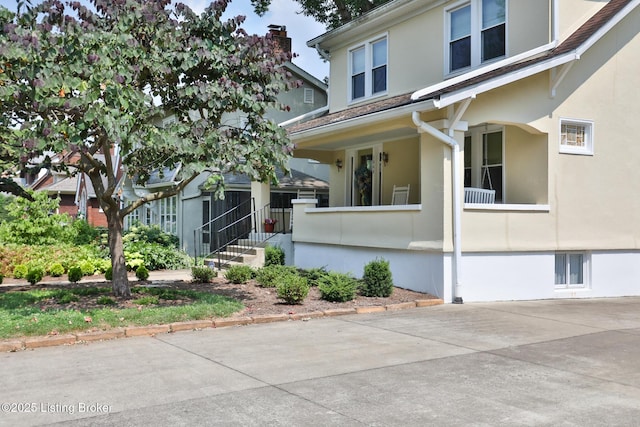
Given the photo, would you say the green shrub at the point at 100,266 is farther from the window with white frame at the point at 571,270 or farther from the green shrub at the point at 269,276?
the window with white frame at the point at 571,270

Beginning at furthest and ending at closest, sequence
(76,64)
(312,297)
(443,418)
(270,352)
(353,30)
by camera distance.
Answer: (353,30) → (312,297) → (76,64) → (270,352) → (443,418)

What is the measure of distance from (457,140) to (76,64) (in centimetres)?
686

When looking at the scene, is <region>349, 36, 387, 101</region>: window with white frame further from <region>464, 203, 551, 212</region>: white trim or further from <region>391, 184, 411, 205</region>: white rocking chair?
<region>464, 203, 551, 212</region>: white trim

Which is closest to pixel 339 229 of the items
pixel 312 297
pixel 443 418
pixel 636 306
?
pixel 312 297

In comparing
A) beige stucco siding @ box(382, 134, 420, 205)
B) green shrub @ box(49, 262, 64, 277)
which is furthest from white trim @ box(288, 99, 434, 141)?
green shrub @ box(49, 262, 64, 277)

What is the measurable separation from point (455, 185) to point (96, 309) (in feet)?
21.9

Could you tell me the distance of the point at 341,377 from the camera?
20.5ft

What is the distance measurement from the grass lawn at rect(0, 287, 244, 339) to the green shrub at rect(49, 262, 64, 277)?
126 inches

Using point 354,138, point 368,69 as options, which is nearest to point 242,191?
point 368,69

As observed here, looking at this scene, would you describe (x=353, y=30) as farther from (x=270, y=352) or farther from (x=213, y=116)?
(x=270, y=352)

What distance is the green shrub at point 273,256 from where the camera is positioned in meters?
15.5

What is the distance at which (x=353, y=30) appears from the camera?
16.7 m

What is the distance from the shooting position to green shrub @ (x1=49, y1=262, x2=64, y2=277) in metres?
14.9

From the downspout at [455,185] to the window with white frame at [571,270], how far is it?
2803mm
